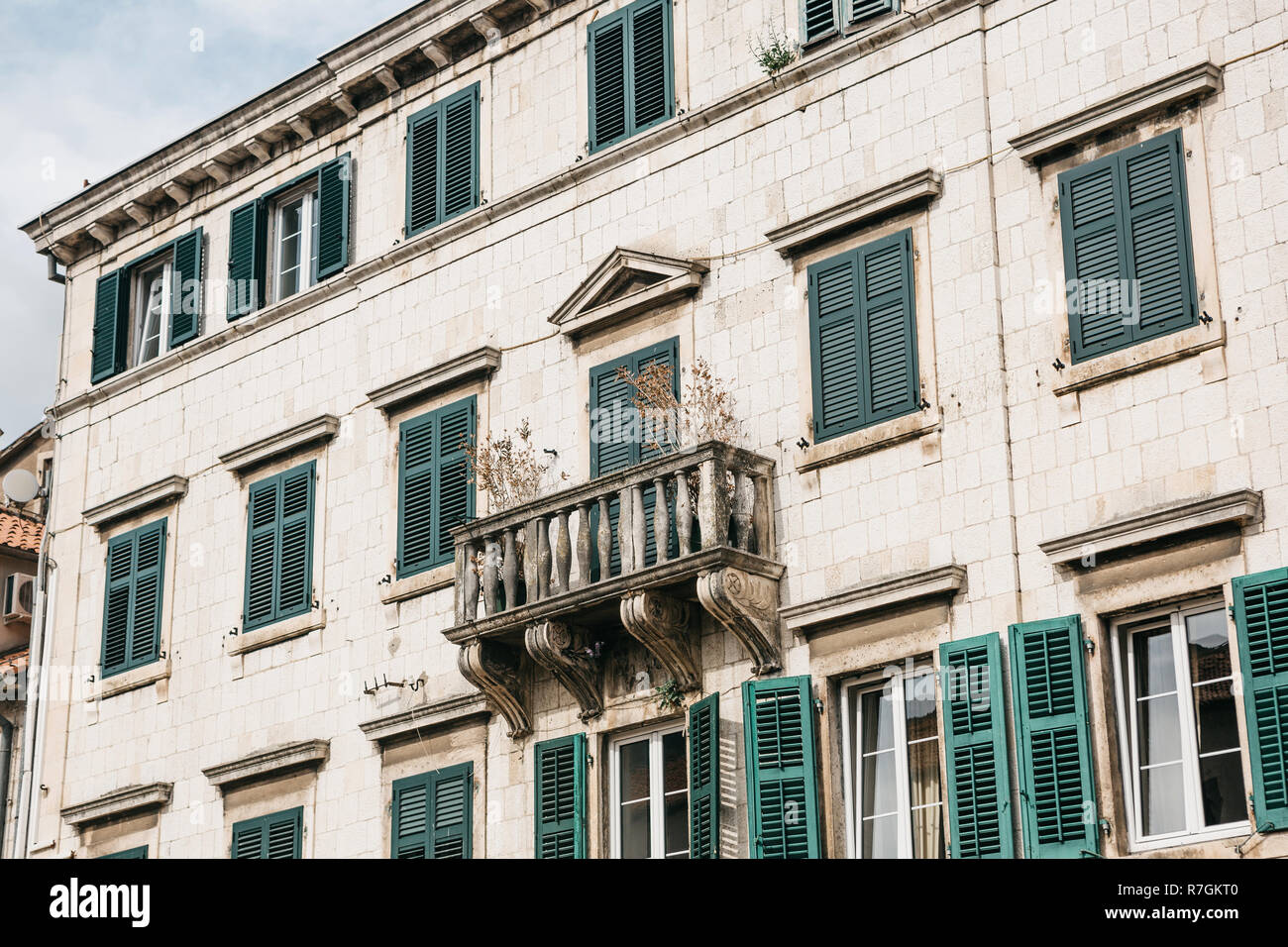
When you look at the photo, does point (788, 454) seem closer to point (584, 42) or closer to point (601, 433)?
point (601, 433)

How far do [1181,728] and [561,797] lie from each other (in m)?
6.51

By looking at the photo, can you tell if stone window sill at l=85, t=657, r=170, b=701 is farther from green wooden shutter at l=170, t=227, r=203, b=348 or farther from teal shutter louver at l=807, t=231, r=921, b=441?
teal shutter louver at l=807, t=231, r=921, b=441

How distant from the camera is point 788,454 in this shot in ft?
68.2

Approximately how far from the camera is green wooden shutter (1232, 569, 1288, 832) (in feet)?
54.3

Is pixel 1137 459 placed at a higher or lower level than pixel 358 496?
lower

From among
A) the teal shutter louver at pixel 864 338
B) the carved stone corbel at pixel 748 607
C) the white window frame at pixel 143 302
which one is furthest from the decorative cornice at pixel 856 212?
the white window frame at pixel 143 302

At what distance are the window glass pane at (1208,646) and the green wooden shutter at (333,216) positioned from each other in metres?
12.3

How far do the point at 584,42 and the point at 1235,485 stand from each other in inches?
389

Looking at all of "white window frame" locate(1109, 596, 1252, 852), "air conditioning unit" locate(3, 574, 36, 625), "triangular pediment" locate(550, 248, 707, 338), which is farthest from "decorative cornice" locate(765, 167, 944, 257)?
"air conditioning unit" locate(3, 574, 36, 625)

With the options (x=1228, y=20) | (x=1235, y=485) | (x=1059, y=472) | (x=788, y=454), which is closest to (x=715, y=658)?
(x=788, y=454)

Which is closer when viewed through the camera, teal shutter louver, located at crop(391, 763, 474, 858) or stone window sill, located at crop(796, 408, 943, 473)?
stone window sill, located at crop(796, 408, 943, 473)

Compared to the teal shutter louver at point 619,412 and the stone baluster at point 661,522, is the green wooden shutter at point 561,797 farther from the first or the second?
the stone baluster at point 661,522

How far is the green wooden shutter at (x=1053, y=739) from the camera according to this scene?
1762 centimetres

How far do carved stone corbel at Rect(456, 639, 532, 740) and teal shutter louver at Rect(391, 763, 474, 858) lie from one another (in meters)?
0.82
